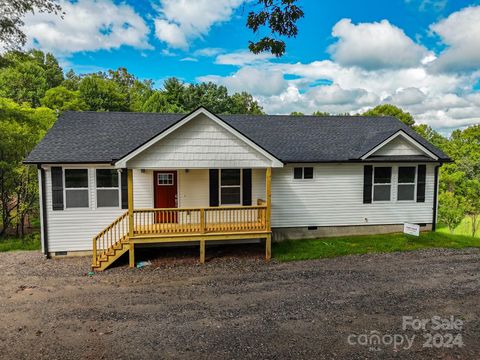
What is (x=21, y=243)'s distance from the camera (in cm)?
1377

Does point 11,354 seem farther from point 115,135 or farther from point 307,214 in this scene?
point 307,214

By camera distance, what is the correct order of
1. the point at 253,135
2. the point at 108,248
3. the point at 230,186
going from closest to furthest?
the point at 108,248
the point at 230,186
the point at 253,135

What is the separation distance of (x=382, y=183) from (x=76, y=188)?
12042mm

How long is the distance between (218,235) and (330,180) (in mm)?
5447

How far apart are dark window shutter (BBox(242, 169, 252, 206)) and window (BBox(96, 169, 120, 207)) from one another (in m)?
4.66

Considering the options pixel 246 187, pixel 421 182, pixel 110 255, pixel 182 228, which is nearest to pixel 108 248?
pixel 110 255

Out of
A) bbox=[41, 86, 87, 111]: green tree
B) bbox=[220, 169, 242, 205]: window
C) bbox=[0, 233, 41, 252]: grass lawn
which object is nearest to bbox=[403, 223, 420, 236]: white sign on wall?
bbox=[220, 169, 242, 205]: window

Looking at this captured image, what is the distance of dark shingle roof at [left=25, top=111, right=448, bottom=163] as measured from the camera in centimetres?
1141

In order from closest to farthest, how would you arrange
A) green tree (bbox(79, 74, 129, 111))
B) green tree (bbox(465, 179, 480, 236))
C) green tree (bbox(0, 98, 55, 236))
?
1. green tree (bbox(0, 98, 55, 236))
2. green tree (bbox(465, 179, 480, 236))
3. green tree (bbox(79, 74, 129, 111))

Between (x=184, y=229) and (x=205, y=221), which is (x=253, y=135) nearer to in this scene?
(x=205, y=221)

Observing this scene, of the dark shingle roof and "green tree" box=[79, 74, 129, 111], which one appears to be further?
"green tree" box=[79, 74, 129, 111]

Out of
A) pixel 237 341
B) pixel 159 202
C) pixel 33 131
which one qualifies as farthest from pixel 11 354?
pixel 33 131

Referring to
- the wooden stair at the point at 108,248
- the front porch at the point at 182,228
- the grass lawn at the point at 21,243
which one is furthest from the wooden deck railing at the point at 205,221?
the grass lawn at the point at 21,243

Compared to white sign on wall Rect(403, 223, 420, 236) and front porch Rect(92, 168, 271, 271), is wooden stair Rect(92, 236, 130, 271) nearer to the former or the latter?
front porch Rect(92, 168, 271, 271)
